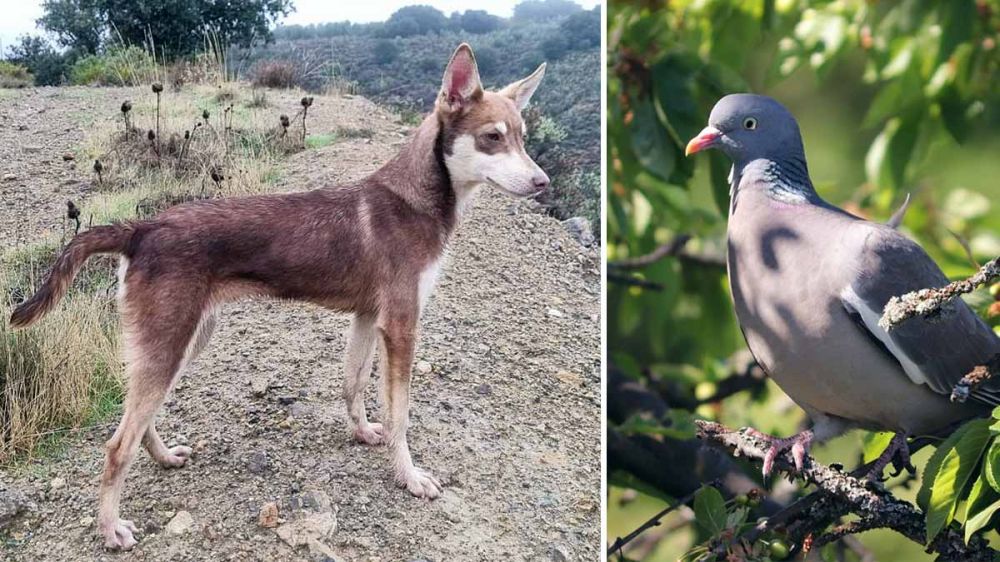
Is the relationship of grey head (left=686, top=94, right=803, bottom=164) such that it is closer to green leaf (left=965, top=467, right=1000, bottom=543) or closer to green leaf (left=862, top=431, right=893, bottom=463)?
green leaf (left=862, top=431, right=893, bottom=463)

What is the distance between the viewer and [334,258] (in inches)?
96.3

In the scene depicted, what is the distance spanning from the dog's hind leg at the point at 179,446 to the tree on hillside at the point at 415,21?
82 centimetres

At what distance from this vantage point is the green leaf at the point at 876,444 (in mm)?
2066

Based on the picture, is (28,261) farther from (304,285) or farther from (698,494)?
(698,494)

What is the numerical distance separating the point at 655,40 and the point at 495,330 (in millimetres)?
818

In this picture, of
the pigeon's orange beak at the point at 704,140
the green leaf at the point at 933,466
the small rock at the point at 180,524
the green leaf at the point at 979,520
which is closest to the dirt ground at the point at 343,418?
the small rock at the point at 180,524

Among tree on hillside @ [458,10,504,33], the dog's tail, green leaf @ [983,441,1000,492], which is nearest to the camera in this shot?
green leaf @ [983,441,1000,492]

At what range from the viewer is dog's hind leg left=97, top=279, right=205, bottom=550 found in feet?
7.47

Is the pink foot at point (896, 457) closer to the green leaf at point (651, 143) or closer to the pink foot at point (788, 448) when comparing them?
the pink foot at point (788, 448)

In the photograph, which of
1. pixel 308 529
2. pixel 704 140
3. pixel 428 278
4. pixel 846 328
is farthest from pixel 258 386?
pixel 846 328

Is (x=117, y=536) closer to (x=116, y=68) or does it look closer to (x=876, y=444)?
(x=116, y=68)

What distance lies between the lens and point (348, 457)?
2.52 m

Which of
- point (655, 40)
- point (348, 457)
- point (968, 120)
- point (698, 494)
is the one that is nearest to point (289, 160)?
point (348, 457)

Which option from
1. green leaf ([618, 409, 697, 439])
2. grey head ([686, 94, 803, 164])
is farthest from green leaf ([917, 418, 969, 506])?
grey head ([686, 94, 803, 164])
